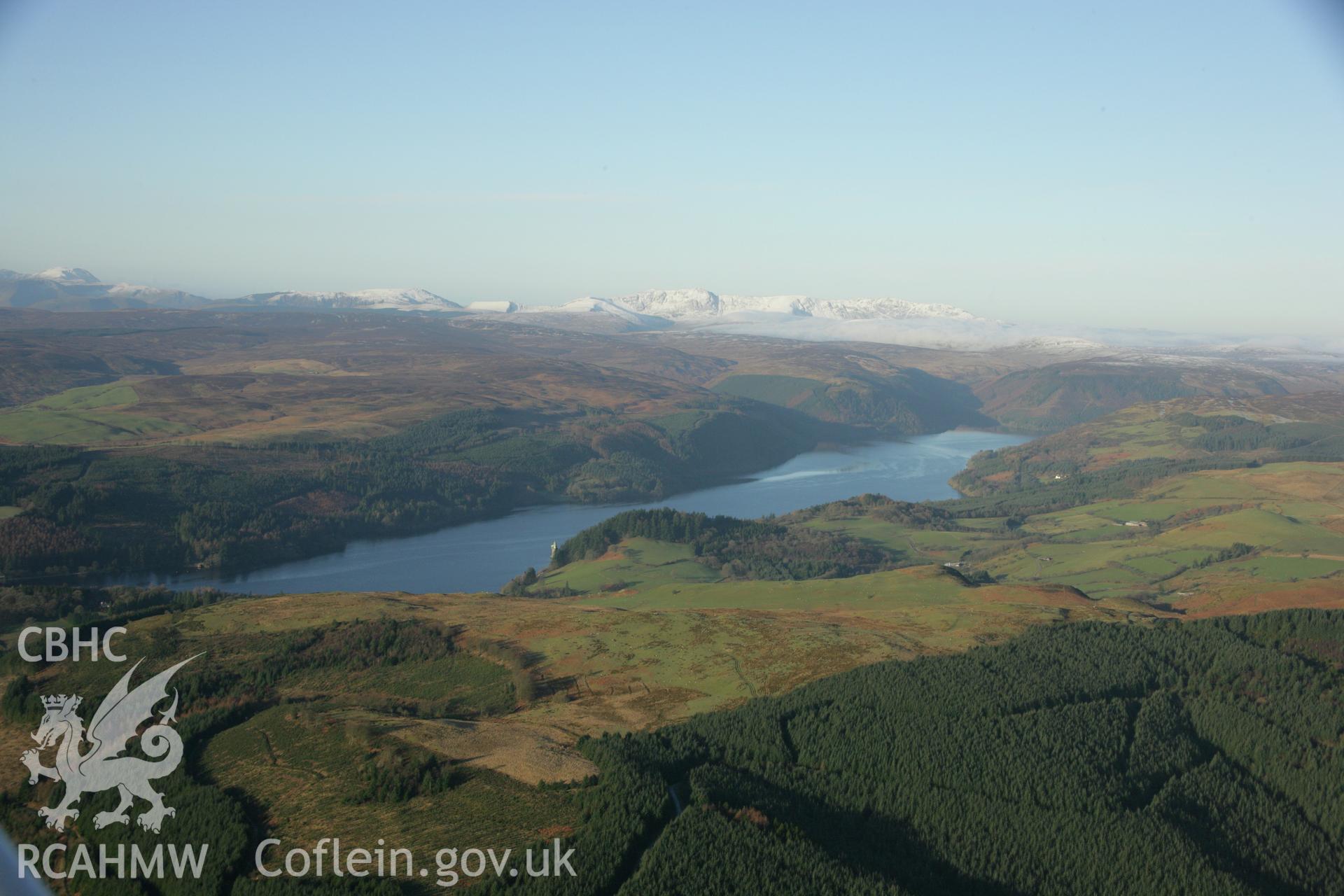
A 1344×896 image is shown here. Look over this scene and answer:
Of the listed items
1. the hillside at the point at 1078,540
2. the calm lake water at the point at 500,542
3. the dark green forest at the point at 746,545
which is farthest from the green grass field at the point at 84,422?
the hillside at the point at 1078,540

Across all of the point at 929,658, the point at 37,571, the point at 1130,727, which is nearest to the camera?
the point at 1130,727

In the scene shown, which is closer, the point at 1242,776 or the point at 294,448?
the point at 1242,776

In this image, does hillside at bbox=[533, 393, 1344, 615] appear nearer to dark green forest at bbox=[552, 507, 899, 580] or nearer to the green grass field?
dark green forest at bbox=[552, 507, 899, 580]

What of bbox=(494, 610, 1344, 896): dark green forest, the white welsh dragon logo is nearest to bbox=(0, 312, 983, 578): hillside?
the white welsh dragon logo

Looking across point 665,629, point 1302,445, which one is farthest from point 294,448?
point 1302,445

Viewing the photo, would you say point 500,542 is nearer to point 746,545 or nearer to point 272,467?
point 746,545

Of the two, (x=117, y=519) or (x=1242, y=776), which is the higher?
(x=1242, y=776)

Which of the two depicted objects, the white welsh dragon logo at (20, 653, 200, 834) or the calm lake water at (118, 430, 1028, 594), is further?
the calm lake water at (118, 430, 1028, 594)

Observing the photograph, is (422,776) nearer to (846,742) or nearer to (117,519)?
(846,742)
